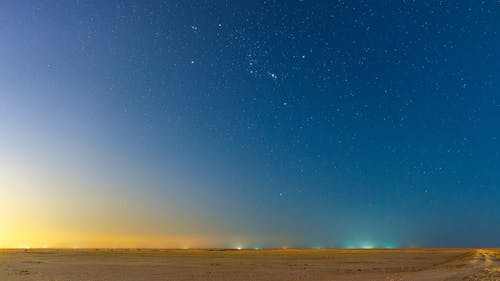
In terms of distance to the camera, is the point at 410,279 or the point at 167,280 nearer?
the point at 410,279

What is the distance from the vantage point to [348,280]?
1154 inches

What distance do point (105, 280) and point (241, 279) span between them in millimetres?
9323

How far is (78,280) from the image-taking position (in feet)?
100

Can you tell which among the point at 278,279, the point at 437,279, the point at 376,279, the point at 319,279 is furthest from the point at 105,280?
the point at 437,279

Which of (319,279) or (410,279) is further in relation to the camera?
(319,279)

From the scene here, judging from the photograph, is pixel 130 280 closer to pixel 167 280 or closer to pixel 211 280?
pixel 167 280

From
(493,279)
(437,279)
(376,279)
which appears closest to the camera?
(493,279)

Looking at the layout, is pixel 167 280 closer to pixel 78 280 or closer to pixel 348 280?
pixel 78 280

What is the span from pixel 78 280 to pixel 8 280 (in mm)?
4707

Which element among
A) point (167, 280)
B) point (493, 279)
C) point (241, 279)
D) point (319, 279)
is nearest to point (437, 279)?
point (493, 279)

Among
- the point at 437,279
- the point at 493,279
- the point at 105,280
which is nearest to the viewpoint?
the point at 493,279

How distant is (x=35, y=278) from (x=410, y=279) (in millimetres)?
24781

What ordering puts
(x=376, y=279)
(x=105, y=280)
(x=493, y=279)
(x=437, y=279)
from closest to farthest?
(x=493, y=279)
(x=437, y=279)
(x=376, y=279)
(x=105, y=280)

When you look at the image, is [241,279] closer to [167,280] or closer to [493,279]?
[167,280]
